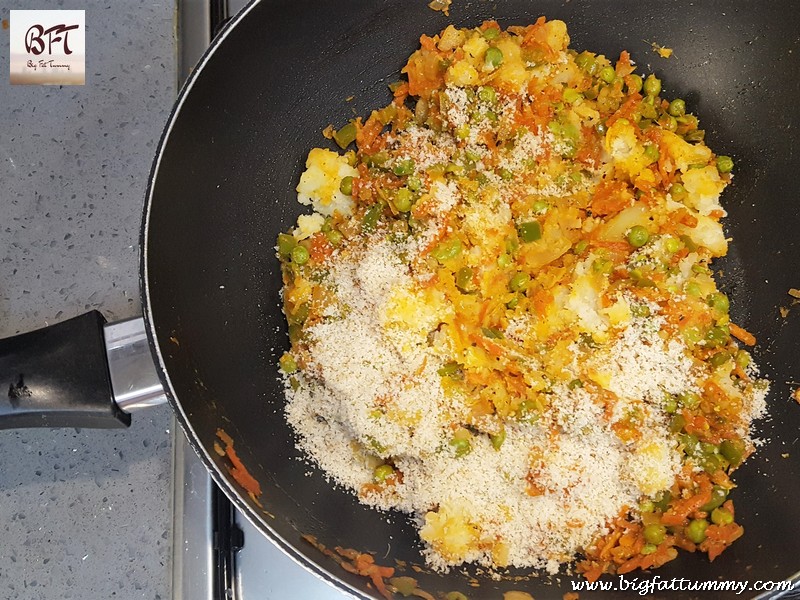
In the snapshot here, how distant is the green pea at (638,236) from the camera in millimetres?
1672

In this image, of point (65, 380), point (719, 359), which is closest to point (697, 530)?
point (719, 359)

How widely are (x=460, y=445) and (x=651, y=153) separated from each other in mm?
912

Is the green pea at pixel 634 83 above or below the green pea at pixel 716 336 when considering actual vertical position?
above

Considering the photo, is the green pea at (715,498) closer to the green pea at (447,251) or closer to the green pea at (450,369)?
the green pea at (450,369)

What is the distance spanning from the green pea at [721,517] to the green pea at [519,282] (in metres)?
0.73

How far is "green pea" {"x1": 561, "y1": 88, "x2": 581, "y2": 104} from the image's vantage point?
1.76 meters

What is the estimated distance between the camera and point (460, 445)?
162 centimetres

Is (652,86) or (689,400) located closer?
(689,400)

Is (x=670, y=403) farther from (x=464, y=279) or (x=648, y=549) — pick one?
(x=464, y=279)

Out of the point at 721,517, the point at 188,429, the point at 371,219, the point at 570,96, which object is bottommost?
the point at 721,517

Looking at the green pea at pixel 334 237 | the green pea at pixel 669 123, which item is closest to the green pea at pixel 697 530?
the green pea at pixel 669 123

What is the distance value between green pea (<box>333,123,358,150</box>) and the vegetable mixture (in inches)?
2.2

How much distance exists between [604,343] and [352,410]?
0.64 m

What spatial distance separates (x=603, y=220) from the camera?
1.75m
